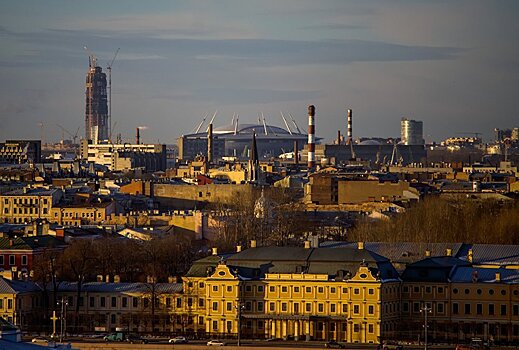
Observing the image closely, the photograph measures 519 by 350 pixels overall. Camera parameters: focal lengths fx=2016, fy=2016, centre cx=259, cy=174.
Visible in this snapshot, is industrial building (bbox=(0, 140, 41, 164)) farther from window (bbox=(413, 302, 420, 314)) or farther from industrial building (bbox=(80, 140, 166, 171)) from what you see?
window (bbox=(413, 302, 420, 314))

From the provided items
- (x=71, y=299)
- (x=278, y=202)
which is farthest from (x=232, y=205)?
(x=71, y=299)

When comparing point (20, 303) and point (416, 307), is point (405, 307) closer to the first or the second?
point (416, 307)

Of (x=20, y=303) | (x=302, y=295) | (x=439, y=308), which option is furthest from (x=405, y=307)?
(x=20, y=303)

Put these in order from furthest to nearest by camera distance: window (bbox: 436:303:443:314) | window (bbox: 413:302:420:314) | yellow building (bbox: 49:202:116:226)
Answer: yellow building (bbox: 49:202:116:226) → window (bbox: 413:302:420:314) → window (bbox: 436:303:443:314)

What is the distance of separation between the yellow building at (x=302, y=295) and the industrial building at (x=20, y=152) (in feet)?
350

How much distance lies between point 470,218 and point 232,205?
83.2ft

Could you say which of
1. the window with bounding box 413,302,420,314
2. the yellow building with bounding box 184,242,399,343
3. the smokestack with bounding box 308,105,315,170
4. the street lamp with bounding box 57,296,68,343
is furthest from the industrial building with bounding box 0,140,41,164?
the window with bounding box 413,302,420,314

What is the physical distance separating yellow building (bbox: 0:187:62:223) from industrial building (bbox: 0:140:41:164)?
62586 millimetres

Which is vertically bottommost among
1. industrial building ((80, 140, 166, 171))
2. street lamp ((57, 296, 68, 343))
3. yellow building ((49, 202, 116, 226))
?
street lamp ((57, 296, 68, 343))

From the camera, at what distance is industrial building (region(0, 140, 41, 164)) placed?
16312cm

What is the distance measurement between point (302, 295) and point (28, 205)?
44.0 metres

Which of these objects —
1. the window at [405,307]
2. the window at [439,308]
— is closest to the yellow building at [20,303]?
the window at [405,307]

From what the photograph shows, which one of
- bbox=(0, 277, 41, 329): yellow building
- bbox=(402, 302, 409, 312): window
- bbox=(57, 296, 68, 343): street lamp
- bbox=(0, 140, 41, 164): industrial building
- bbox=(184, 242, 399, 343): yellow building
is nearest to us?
bbox=(57, 296, 68, 343): street lamp

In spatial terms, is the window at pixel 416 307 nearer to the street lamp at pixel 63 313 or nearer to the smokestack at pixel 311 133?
the street lamp at pixel 63 313
